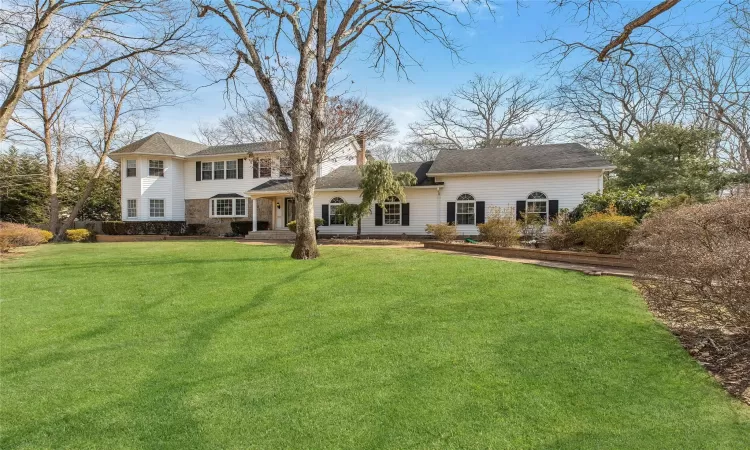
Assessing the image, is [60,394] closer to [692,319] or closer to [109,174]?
[692,319]

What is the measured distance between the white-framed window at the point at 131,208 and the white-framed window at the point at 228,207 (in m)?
4.64

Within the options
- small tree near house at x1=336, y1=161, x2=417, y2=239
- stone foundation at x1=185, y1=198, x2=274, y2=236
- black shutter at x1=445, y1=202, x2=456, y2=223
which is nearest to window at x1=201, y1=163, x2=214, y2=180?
stone foundation at x1=185, y1=198, x2=274, y2=236

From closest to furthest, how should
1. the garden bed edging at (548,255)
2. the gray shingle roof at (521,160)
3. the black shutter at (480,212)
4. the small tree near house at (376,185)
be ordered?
the garden bed edging at (548,255)
the gray shingle roof at (521,160)
the small tree near house at (376,185)
the black shutter at (480,212)

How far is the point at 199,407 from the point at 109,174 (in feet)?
106

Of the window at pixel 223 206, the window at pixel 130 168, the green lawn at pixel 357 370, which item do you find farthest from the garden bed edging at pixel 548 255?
the window at pixel 130 168

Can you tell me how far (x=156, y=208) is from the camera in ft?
79.7

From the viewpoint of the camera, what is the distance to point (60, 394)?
3662 mm

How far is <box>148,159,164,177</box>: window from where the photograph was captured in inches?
949

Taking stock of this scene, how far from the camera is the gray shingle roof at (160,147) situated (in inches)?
940

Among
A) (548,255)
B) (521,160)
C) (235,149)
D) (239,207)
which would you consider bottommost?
(548,255)

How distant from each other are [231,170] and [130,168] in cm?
642

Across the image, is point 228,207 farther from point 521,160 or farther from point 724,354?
point 724,354

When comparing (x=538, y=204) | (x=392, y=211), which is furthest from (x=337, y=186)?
(x=538, y=204)

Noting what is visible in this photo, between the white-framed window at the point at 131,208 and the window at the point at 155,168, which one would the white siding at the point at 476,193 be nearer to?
the window at the point at 155,168
